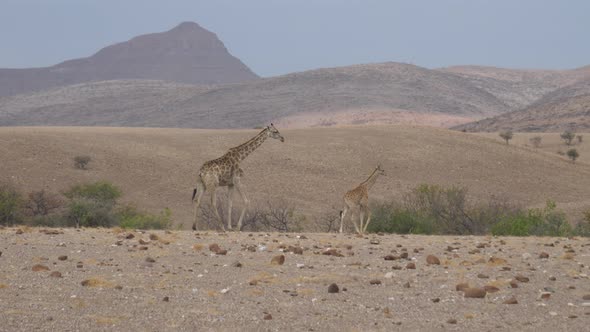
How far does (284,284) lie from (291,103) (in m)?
131

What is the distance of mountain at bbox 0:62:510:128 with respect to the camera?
131625 millimetres

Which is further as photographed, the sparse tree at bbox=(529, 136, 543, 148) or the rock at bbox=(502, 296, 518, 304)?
the sparse tree at bbox=(529, 136, 543, 148)

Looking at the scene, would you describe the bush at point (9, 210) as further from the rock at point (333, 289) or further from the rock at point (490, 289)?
the rock at point (490, 289)

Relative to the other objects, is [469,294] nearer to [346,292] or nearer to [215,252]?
[346,292]

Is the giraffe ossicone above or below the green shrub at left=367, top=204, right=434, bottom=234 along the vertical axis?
above

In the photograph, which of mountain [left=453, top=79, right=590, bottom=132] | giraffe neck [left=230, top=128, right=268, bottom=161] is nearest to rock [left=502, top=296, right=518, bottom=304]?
giraffe neck [left=230, top=128, right=268, bottom=161]

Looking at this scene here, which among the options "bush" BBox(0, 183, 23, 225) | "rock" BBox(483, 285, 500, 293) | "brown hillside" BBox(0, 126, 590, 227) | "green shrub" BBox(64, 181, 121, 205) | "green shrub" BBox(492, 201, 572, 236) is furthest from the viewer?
"brown hillside" BBox(0, 126, 590, 227)

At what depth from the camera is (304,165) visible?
52.3m

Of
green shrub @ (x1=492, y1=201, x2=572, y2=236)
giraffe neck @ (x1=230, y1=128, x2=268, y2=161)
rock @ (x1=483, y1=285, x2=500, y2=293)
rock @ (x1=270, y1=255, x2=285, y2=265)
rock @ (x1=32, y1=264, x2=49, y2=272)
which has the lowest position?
green shrub @ (x1=492, y1=201, x2=572, y2=236)

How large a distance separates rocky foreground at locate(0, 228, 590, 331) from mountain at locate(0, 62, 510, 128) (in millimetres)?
105395

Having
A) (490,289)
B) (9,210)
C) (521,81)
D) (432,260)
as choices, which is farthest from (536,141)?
(521,81)

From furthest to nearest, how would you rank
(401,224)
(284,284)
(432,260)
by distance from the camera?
(401,224) → (432,260) → (284,284)

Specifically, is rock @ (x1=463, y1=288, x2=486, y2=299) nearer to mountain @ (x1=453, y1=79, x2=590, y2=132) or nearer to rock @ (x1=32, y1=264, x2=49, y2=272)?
rock @ (x1=32, y1=264, x2=49, y2=272)

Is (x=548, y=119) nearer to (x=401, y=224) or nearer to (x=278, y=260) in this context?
(x=401, y=224)
